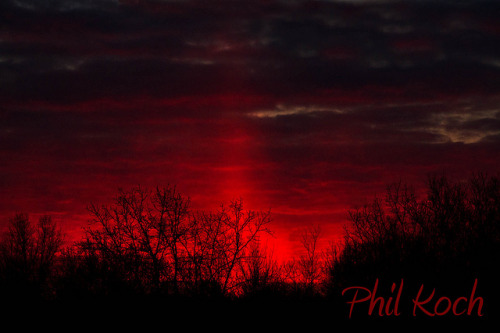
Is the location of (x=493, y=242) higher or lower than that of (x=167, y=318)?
higher

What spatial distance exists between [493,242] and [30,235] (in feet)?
156

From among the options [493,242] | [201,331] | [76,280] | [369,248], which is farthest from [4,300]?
[493,242]

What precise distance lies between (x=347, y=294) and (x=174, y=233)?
38.5 ft

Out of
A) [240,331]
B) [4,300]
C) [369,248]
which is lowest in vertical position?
[240,331]

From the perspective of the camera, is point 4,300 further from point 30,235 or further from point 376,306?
point 30,235

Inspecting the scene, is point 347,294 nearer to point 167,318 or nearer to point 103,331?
point 167,318

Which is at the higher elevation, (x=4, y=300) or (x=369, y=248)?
(x=369, y=248)

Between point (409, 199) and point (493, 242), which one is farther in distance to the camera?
point (409, 199)

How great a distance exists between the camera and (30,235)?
71.5 m

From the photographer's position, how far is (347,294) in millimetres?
43219

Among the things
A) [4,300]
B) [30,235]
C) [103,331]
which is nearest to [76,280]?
[4,300]

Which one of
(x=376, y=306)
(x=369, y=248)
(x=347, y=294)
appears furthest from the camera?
(x=369, y=248)

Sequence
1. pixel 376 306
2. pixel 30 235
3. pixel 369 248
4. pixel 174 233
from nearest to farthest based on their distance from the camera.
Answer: pixel 376 306
pixel 174 233
pixel 369 248
pixel 30 235

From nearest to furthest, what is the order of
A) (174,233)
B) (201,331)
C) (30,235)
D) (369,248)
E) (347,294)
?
(201,331) → (347,294) → (174,233) → (369,248) → (30,235)
